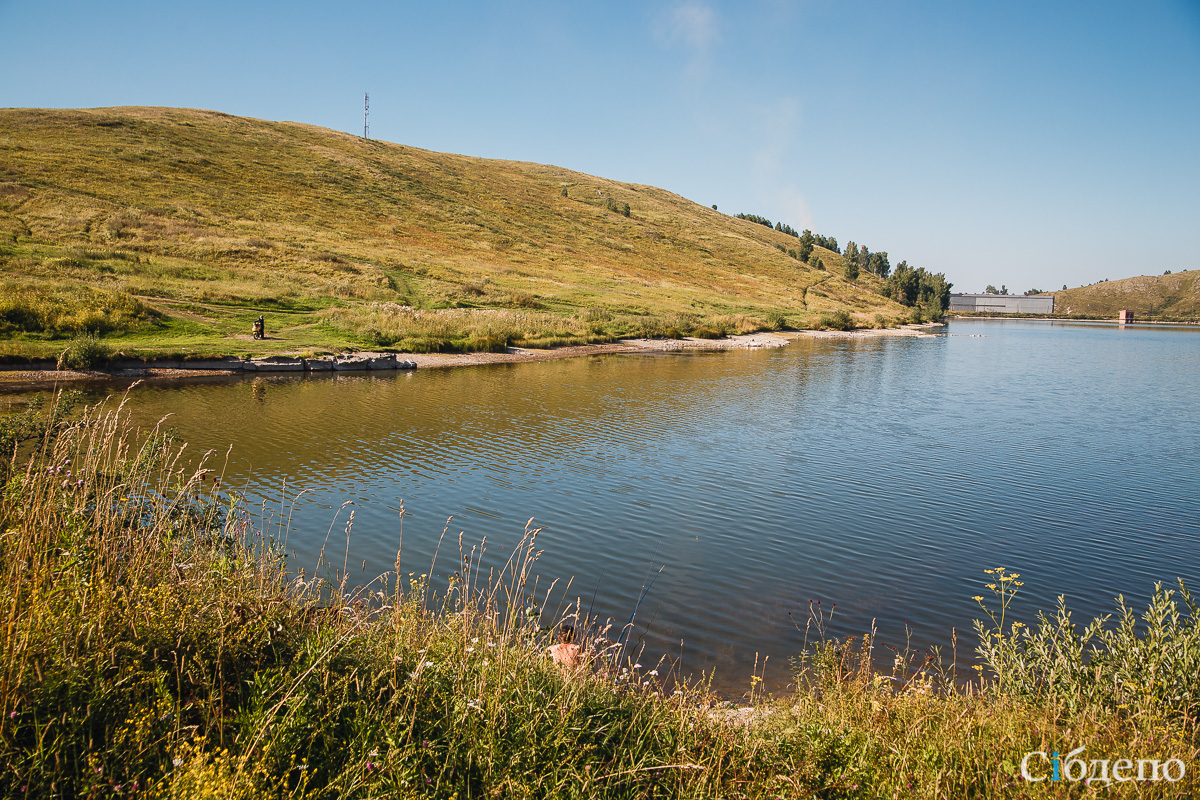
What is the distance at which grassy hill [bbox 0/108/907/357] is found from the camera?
38281mm

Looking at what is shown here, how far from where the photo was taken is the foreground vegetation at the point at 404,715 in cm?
381

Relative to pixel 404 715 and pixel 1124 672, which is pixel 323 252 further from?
pixel 1124 672

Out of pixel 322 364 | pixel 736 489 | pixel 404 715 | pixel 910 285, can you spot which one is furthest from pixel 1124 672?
pixel 910 285

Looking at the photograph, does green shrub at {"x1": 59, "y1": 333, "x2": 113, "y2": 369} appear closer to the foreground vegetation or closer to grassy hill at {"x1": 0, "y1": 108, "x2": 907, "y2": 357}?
grassy hill at {"x1": 0, "y1": 108, "x2": 907, "y2": 357}

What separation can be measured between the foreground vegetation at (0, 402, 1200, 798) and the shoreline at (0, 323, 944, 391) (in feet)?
75.8

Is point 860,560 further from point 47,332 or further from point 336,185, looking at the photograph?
point 336,185

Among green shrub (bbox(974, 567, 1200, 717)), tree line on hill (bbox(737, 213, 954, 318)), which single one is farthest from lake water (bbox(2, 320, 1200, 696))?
tree line on hill (bbox(737, 213, 954, 318))

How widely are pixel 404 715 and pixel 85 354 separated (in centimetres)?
2990

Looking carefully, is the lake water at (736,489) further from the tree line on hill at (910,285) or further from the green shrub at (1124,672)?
the tree line on hill at (910,285)

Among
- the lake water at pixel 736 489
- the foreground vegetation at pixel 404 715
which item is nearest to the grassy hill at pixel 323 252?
the lake water at pixel 736 489

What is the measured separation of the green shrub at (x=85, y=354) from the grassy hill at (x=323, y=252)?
4.62ft

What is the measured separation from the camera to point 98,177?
227 ft

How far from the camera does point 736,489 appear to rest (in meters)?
15.9

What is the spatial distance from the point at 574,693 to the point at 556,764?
1.60 ft
